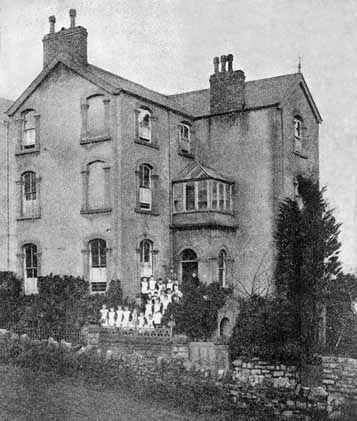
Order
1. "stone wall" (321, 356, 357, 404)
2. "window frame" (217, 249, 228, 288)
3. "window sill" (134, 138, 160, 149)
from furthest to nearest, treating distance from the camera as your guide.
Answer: "window frame" (217, 249, 228, 288) → "window sill" (134, 138, 160, 149) → "stone wall" (321, 356, 357, 404)

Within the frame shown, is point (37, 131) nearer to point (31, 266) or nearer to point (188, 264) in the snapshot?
point (31, 266)

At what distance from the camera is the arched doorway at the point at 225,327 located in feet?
70.5

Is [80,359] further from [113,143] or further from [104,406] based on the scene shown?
[113,143]

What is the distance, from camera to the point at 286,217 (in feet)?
88.5

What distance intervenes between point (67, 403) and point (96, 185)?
39.2ft

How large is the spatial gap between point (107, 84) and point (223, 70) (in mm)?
7138

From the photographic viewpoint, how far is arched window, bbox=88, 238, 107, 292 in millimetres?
24453

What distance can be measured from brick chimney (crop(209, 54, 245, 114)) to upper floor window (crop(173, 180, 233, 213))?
13.3ft

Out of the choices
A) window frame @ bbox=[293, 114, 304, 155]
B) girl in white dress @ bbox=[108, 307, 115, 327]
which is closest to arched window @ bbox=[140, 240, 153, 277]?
girl in white dress @ bbox=[108, 307, 115, 327]

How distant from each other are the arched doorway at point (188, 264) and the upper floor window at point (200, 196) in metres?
1.94

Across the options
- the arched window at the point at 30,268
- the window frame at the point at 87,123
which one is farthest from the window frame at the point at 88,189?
the arched window at the point at 30,268

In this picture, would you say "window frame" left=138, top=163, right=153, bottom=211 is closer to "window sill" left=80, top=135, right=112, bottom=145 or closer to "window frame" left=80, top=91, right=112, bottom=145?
"window sill" left=80, top=135, right=112, bottom=145

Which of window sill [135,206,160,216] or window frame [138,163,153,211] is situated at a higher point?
window frame [138,163,153,211]

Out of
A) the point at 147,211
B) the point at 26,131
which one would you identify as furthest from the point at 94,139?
the point at 26,131
